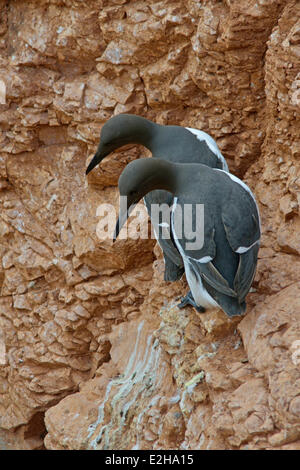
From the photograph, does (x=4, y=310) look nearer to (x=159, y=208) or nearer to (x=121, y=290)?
(x=121, y=290)

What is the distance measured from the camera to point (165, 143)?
496 centimetres

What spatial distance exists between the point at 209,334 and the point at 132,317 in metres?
2.01

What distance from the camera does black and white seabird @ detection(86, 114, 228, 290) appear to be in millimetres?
4820

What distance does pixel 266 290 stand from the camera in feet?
14.0

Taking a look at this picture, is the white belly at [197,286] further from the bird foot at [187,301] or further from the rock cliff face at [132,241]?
the bird foot at [187,301]

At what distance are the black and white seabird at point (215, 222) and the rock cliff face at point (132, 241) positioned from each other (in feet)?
0.97

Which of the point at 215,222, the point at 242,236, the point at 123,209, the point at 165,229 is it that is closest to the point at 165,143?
the point at 165,229

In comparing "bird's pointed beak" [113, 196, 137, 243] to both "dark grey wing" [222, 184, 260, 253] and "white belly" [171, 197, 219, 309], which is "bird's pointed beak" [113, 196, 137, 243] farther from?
"dark grey wing" [222, 184, 260, 253]

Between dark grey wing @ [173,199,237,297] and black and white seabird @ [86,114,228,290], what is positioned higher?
black and white seabird @ [86,114,228,290]

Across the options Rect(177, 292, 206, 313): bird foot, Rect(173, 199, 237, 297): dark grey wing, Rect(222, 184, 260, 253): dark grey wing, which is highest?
Rect(222, 184, 260, 253): dark grey wing

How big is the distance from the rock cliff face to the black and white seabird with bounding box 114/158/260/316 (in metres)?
0.30

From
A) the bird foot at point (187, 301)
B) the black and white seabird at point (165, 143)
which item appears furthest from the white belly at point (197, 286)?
the black and white seabird at point (165, 143)

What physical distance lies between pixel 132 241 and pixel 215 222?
2.32 m

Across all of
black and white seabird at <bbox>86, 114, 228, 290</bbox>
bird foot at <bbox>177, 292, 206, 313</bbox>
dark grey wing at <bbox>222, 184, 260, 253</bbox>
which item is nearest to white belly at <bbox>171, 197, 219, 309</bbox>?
bird foot at <bbox>177, 292, 206, 313</bbox>
